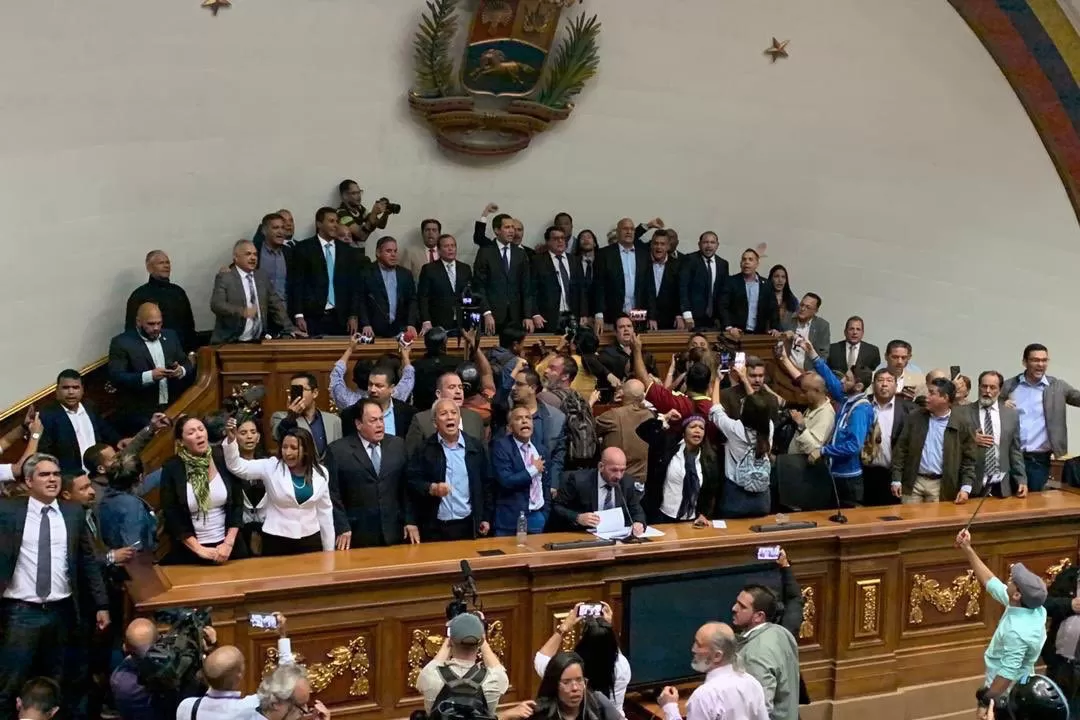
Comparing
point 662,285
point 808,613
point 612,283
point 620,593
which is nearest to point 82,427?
point 620,593

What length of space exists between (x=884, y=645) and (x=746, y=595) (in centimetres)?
209

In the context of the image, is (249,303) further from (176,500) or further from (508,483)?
(176,500)

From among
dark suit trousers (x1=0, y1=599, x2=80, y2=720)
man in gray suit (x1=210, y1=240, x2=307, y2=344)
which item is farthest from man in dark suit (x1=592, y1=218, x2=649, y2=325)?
dark suit trousers (x1=0, y1=599, x2=80, y2=720)

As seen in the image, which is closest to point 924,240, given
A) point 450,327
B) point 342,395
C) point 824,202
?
point 824,202

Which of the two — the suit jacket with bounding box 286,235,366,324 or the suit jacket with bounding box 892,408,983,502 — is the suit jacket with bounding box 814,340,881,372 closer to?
the suit jacket with bounding box 892,408,983,502

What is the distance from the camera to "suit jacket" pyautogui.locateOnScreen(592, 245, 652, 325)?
10.2 m

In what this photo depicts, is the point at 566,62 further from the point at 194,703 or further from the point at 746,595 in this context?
the point at 194,703

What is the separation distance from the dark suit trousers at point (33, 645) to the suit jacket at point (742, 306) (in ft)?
21.7

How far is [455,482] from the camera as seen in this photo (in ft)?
19.2

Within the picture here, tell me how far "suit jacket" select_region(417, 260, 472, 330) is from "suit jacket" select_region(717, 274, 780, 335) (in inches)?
96.1

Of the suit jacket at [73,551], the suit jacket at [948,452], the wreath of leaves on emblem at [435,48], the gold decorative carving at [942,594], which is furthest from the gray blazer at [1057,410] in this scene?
the suit jacket at [73,551]

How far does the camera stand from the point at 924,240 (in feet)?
40.0

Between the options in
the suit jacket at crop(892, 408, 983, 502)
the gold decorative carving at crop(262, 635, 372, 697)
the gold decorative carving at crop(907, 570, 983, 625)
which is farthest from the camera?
the suit jacket at crop(892, 408, 983, 502)

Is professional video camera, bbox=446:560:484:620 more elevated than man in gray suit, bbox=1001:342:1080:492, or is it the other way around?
man in gray suit, bbox=1001:342:1080:492
